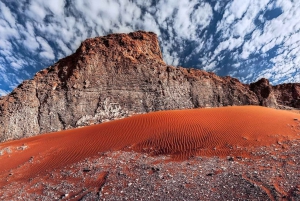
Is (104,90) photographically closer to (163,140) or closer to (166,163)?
(163,140)

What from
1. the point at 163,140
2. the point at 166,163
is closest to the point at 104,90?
the point at 163,140

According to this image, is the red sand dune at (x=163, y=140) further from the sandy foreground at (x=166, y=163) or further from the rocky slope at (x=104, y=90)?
the rocky slope at (x=104, y=90)

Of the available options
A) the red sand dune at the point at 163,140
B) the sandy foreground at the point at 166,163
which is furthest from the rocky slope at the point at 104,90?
the sandy foreground at the point at 166,163

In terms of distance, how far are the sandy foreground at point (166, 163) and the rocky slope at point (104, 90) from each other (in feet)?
26.2

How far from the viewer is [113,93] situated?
2545 centimetres

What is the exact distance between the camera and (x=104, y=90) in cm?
2555

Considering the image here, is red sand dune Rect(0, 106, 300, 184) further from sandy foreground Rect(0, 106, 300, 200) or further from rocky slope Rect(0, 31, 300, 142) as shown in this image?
rocky slope Rect(0, 31, 300, 142)

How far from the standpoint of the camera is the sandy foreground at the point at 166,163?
6371 mm

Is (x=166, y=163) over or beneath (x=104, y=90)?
beneath

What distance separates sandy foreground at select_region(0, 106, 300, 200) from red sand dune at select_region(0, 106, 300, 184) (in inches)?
2.4

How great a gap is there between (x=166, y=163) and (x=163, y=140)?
11.7ft

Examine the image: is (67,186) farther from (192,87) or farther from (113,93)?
(192,87)

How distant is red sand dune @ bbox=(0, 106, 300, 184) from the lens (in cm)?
1116

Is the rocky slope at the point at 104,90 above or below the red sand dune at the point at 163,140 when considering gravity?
above
